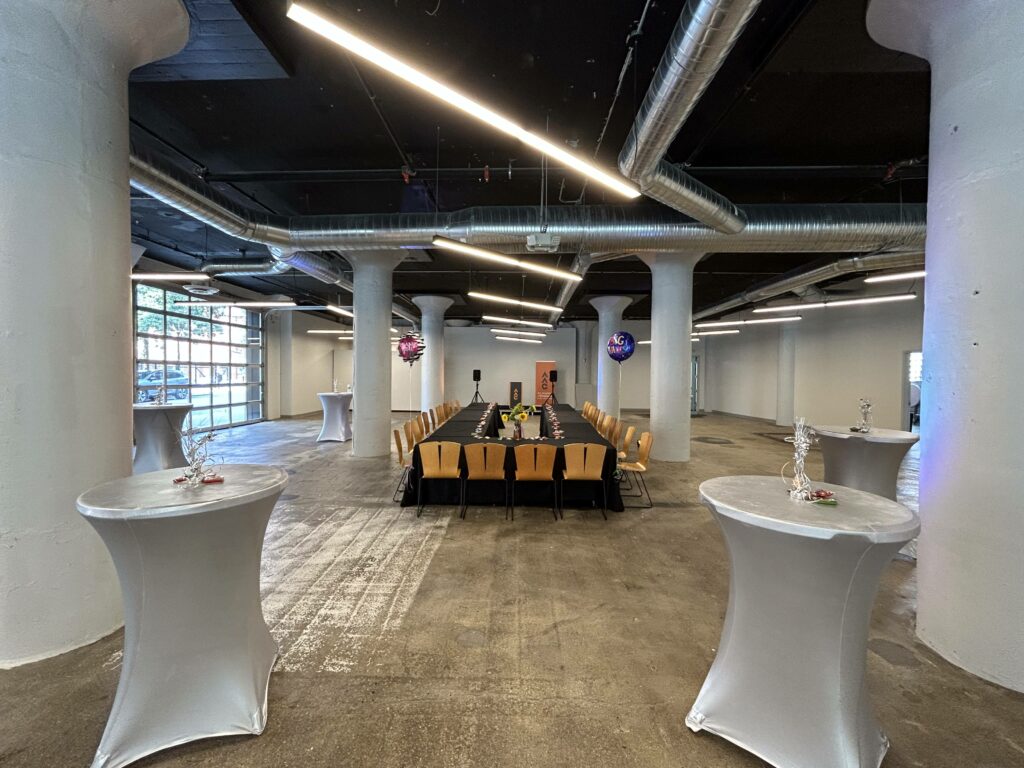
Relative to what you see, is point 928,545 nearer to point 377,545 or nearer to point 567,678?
point 567,678

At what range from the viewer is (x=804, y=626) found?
1721 mm

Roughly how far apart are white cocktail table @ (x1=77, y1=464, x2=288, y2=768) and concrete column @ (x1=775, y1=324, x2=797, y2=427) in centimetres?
1518

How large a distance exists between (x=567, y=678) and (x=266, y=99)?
17.8 feet

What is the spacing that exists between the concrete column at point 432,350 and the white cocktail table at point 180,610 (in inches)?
452

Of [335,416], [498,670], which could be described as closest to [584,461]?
[498,670]

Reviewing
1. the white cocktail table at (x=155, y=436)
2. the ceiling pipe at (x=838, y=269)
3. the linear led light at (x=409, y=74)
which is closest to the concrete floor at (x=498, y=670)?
the linear led light at (x=409, y=74)

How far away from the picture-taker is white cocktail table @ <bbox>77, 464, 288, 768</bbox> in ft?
5.75

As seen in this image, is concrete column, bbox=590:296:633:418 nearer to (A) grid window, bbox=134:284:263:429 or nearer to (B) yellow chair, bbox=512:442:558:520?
(B) yellow chair, bbox=512:442:558:520

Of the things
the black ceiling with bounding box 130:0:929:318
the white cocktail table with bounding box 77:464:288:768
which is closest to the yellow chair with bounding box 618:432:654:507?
the black ceiling with bounding box 130:0:929:318

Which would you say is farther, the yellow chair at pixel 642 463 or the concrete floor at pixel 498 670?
the yellow chair at pixel 642 463

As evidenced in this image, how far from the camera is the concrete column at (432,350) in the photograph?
13.4 meters

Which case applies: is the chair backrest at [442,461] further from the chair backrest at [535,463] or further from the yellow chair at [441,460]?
the chair backrest at [535,463]

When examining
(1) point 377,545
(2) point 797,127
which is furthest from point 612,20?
(1) point 377,545

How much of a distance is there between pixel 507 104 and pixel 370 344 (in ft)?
17.4
